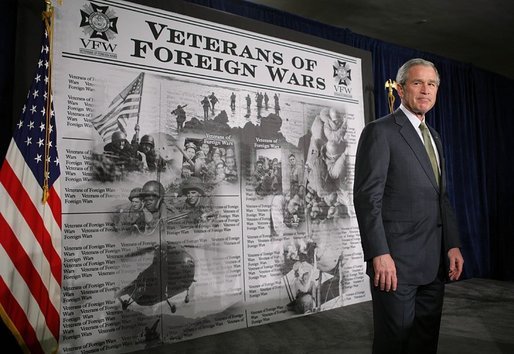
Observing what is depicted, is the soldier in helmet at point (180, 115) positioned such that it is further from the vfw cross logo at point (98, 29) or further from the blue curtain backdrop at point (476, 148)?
the blue curtain backdrop at point (476, 148)

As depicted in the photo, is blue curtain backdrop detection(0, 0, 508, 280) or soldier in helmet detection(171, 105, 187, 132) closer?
soldier in helmet detection(171, 105, 187, 132)

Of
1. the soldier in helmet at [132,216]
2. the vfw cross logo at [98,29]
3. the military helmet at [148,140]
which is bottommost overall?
the soldier in helmet at [132,216]

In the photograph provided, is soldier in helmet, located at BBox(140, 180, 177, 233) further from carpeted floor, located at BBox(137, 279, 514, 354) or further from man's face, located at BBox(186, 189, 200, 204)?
carpeted floor, located at BBox(137, 279, 514, 354)

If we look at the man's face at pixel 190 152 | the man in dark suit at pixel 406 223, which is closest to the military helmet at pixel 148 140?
the man's face at pixel 190 152

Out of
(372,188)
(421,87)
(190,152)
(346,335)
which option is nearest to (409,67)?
(421,87)

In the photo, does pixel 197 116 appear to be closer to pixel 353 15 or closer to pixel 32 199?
pixel 32 199

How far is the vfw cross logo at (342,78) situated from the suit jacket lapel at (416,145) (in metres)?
1.98

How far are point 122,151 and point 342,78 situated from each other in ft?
6.46

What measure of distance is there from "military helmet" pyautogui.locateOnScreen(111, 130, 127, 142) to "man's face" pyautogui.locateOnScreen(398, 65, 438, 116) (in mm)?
1631

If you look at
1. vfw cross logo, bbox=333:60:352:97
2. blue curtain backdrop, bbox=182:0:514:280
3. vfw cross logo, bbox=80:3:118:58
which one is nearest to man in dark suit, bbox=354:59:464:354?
vfw cross logo, bbox=80:3:118:58

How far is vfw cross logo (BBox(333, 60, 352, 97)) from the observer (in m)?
3.41

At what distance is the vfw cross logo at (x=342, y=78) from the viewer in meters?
3.41

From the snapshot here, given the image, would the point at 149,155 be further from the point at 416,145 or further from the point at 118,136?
the point at 416,145

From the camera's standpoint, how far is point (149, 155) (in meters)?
2.49
